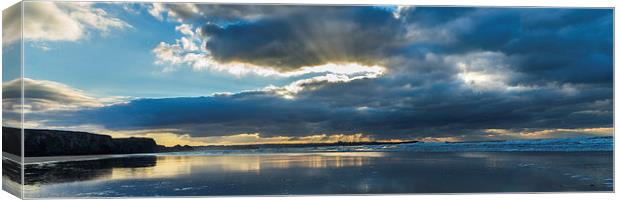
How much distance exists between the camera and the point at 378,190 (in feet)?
43.3

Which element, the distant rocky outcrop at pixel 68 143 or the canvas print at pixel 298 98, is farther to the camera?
the canvas print at pixel 298 98

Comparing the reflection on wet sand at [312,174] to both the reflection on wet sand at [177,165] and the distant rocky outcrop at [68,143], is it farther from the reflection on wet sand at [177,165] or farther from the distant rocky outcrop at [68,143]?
the distant rocky outcrop at [68,143]

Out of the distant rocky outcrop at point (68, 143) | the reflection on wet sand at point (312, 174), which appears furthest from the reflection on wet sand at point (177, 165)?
the distant rocky outcrop at point (68, 143)

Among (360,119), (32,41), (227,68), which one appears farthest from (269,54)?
(32,41)

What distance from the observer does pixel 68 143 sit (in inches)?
520

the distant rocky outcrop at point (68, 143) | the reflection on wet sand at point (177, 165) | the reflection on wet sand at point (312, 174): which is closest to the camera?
the distant rocky outcrop at point (68, 143)

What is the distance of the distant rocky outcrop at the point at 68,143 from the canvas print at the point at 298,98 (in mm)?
26

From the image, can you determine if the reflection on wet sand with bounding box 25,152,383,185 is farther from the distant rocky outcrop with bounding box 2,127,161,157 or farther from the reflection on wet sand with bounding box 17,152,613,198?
the distant rocky outcrop with bounding box 2,127,161,157

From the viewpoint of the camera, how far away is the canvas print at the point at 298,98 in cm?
1286

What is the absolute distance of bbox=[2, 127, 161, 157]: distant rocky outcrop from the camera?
41.2ft

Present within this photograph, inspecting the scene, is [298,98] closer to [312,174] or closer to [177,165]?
[312,174]

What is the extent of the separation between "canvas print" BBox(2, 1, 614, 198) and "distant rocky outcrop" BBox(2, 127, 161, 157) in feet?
0.08

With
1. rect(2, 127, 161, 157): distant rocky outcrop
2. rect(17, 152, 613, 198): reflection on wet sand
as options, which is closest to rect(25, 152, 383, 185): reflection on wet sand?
rect(17, 152, 613, 198): reflection on wet sand

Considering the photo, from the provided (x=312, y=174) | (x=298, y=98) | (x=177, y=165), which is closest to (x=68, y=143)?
(x=177, y=165)
